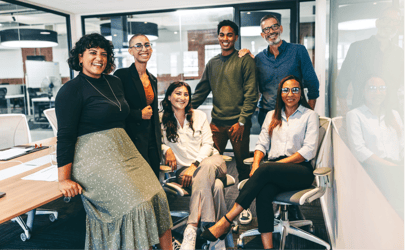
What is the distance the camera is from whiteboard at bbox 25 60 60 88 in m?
5.13

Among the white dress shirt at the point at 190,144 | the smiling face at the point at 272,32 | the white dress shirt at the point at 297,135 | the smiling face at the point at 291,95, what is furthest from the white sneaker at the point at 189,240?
the smiling face at the point at 272,32

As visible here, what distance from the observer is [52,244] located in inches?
101

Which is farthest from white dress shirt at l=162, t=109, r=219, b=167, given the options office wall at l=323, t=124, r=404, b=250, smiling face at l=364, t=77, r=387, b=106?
smiling face at l=364, t=77, r=387, b=106

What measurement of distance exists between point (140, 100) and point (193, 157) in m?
0.70

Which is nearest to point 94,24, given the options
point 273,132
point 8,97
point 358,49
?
point 8,97

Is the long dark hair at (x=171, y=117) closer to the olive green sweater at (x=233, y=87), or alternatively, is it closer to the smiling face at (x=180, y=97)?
the smiling face at (x=180, y=97)

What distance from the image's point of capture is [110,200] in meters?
1.82

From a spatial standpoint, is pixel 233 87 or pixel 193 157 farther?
pixel 233 87

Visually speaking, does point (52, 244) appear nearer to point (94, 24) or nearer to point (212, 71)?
point (212, 71)

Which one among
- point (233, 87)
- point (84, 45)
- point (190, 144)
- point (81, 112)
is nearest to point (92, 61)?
point (84, 45)

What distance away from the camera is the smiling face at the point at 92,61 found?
1.97 metres

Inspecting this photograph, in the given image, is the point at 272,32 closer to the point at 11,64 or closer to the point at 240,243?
the point at 240,243

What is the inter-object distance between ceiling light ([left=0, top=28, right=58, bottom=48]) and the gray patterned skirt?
386cm

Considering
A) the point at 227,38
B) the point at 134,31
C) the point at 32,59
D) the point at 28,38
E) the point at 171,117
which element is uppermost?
the point at 134,31
